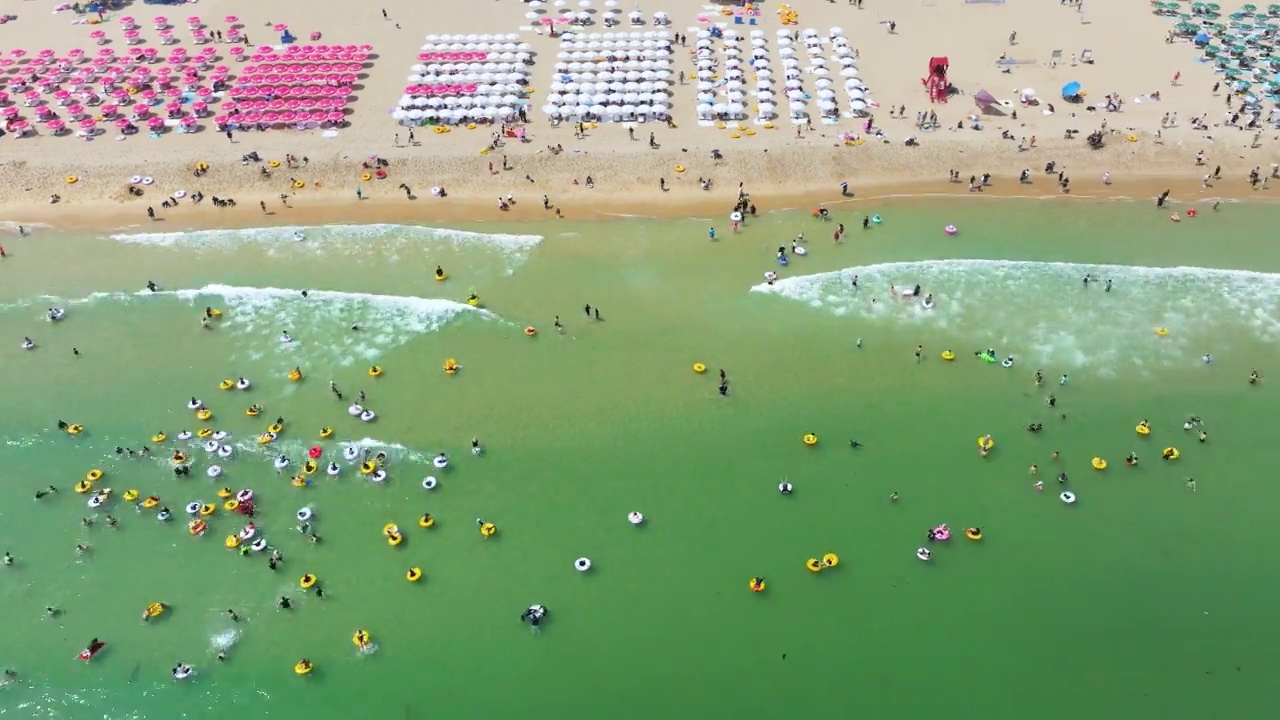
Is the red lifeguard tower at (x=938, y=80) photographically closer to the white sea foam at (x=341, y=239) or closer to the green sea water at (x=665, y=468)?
the green sea water at (x=665, y=468)

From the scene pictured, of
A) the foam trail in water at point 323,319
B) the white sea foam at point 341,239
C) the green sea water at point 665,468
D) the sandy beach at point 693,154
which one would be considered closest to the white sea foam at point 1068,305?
the green sea water at point 665,468

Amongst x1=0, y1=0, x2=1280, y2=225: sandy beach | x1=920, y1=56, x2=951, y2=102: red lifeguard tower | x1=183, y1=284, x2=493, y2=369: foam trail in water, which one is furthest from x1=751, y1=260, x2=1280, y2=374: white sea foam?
x1=183, y1=284, x2=493, y2=369: foam trail in water

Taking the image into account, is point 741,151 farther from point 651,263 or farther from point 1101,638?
point 1101,638

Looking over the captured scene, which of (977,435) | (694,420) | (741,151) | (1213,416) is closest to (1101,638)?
(977,435)

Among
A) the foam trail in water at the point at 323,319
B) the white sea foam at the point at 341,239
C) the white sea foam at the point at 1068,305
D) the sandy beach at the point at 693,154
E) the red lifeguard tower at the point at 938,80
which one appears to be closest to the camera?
the white sea foam at the point at 1068,305

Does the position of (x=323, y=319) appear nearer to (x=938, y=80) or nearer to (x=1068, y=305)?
(x=1068, y=305)

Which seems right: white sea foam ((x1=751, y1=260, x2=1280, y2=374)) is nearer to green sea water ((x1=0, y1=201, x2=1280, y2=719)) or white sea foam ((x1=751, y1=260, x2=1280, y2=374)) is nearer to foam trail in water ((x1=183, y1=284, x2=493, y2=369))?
green sea water ((x1=0, y1=201, x2=1280, y2=719))
